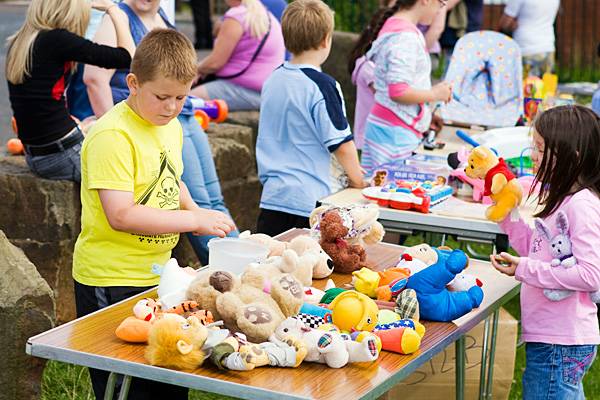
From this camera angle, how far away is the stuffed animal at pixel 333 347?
2.58 meters

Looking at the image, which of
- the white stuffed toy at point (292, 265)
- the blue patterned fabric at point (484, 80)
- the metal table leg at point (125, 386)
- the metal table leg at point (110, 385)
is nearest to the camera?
the metal table leg at point (125, 386)

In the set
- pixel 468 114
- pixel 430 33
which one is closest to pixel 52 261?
pixel 468 114

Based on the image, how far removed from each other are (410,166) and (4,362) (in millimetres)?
1930

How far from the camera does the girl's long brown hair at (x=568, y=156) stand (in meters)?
3.20

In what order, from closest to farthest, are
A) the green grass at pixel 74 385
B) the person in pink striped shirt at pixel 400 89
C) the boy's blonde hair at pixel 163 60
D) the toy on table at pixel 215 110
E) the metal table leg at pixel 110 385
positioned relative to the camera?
the metal table leg at pixel 110 385, the boy's blonde hair at pixel 163 60, the green grass at pixel 74 385, the person in pink striped shirt at pixel 400 89, the toy on table at pixel 215 110

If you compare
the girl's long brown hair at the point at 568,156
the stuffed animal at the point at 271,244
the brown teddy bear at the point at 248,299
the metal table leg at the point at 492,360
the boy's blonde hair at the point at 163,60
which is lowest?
the metal table leg at the point at 492,360

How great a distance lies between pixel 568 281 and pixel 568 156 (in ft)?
1.28

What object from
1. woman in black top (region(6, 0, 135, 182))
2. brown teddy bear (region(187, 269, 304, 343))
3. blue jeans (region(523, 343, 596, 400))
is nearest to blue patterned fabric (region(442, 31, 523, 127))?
woman in black top (region(6, 0, 135, 182))

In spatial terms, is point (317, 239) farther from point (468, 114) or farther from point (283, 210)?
point (468, 114)

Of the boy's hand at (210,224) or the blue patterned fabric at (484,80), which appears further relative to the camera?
the blue patterned fabric at (484,80)

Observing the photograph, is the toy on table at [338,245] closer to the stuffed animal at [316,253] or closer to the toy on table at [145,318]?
the stuffed animal at [316,253]

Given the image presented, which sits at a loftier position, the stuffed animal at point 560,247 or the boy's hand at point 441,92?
the stuffed animal at point 560,247

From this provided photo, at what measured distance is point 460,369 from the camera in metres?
3.61

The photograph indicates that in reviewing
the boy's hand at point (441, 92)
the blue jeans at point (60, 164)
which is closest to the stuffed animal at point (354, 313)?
the blue jeans at point (60, 164)
